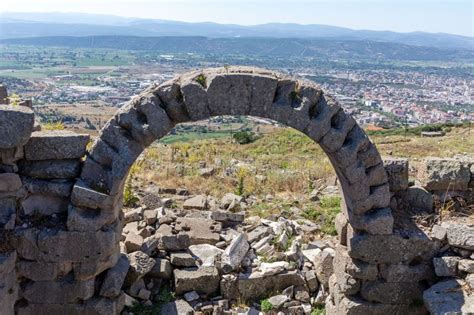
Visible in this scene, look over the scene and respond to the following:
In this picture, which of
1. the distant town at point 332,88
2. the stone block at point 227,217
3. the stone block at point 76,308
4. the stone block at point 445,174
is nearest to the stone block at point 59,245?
the stone block at point 76,308

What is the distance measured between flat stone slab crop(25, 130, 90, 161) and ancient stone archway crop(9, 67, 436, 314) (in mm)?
228

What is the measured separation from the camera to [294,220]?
11781 millimetres

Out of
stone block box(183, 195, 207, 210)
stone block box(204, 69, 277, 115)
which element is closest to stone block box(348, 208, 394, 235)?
stone block box(204, 69, 277, 115)

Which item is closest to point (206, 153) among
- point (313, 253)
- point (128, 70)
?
point (313, 253)

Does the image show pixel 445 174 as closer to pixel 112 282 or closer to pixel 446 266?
pixel 446 266

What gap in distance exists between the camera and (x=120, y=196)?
25.5 feet

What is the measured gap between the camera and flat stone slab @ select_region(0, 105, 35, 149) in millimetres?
6684

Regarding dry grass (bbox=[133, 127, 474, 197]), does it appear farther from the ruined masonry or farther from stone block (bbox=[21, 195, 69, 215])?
stone block (bbox=[21, 195, 69, 215])

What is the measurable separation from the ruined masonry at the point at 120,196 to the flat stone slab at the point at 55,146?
0.01m

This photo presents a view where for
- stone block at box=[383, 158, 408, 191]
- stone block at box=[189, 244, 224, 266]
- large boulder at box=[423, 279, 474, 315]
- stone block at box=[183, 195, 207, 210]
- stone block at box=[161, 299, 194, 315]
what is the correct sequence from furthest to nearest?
stone block at box=[183, 195, 207, 210], stone block at box=[189, 244, 224, 266], stone block at box=[161, 299, 194, 315], stone block at box=[383, 158, 408, 191], large boulder at box=[423, 279, 474, 315]

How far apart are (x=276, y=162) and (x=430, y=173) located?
46.1ft

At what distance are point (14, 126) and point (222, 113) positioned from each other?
9.27 ft

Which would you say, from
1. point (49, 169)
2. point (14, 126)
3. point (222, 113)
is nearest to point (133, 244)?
point (49, 169)

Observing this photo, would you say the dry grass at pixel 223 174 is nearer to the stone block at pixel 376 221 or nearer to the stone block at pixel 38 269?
the stone block at pixel 376 221
